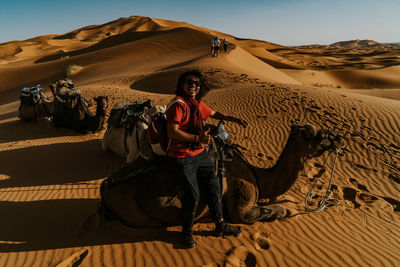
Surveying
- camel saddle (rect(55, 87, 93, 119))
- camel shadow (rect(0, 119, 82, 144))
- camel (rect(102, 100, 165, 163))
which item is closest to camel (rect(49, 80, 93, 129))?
camel saddle (rect(55, 87, 93, 119))

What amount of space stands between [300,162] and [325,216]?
1.49m

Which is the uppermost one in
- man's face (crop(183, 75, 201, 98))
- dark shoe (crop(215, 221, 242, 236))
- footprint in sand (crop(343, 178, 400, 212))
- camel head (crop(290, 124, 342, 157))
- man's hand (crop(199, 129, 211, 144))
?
man's face (crop(183, 75, 201, 98))

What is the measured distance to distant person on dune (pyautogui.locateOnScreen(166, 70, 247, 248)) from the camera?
104 inches

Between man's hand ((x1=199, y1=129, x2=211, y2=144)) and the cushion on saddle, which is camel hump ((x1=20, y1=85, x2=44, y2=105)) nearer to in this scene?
Answer: the cushion on saddle

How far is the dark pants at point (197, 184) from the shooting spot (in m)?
2.95

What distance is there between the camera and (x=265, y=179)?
3.68 metres

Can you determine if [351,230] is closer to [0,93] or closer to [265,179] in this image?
[265,179]

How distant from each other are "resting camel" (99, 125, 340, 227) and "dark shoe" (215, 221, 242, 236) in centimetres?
13

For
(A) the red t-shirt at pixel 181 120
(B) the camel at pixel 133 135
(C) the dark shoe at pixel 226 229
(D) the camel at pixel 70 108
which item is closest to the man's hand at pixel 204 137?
(A) the red t-shirt at pixel 181 120

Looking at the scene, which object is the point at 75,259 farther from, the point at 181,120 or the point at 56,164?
the point at 56,164

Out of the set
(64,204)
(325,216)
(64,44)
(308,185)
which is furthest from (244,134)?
(64,44)

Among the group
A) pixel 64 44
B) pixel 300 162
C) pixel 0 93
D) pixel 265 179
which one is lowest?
pixel 0 93

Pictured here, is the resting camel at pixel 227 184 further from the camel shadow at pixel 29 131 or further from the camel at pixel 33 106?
the camel at pixel 33 106

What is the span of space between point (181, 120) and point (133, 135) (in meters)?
2.97
